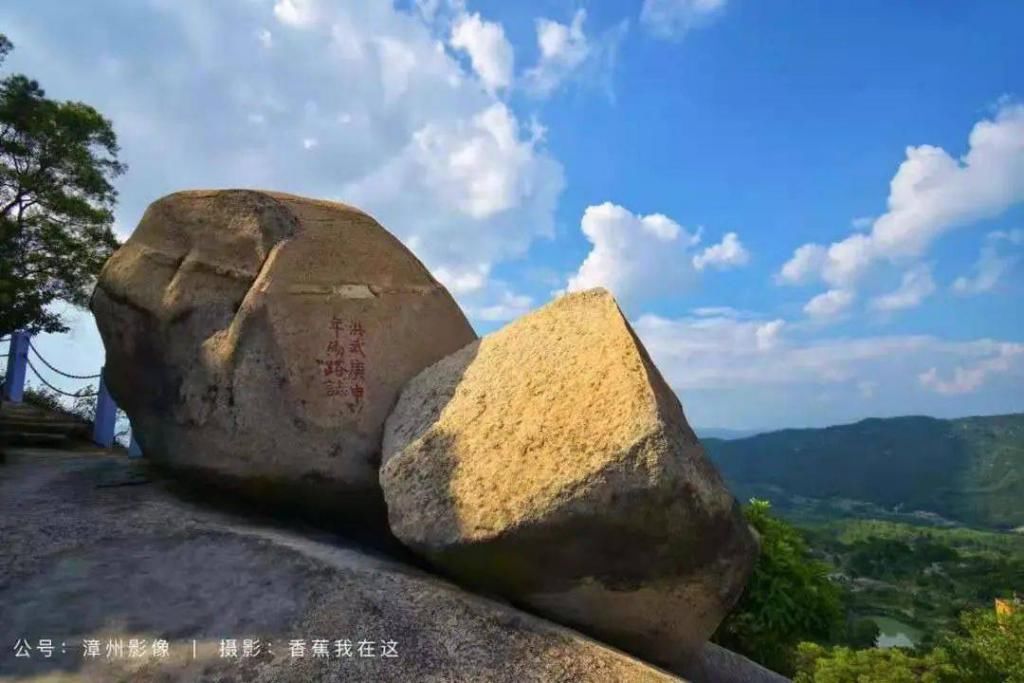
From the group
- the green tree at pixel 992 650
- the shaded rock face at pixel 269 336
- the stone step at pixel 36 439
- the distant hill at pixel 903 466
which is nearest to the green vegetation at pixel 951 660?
the green tree at pixel 992 650

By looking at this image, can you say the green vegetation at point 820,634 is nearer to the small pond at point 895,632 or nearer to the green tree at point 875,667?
the green tree at point 875,667

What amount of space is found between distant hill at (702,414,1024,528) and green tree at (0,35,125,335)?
9322 cm

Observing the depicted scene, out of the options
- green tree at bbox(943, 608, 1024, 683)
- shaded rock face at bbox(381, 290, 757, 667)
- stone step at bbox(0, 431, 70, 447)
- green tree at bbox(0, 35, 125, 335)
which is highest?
green tree at bbox(0, 35, 125, 335)

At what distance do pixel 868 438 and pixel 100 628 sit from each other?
5772 inches

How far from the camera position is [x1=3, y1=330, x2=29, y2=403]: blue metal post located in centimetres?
1401

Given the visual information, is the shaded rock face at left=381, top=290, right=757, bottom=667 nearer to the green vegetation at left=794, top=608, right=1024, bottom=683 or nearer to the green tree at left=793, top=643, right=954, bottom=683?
the green vegetation at left=794, top=608, right=1024, bottom=683

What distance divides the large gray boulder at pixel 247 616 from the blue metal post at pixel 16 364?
9777 millimetres

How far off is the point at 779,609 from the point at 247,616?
8.92 meters

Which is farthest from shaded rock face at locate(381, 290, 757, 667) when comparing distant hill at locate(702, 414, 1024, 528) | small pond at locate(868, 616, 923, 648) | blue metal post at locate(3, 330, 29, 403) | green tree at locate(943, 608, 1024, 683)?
distant hill at locate(702, 414, 1024, 528)

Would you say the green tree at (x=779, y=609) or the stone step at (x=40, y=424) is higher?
the stone step at (x=40, y=424)

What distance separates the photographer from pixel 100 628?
4551 millimetres

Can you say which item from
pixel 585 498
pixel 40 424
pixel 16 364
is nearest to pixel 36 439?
pixel 40 424

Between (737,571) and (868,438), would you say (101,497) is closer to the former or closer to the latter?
Answer: (737,571)

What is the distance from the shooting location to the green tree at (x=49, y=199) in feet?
54.9
